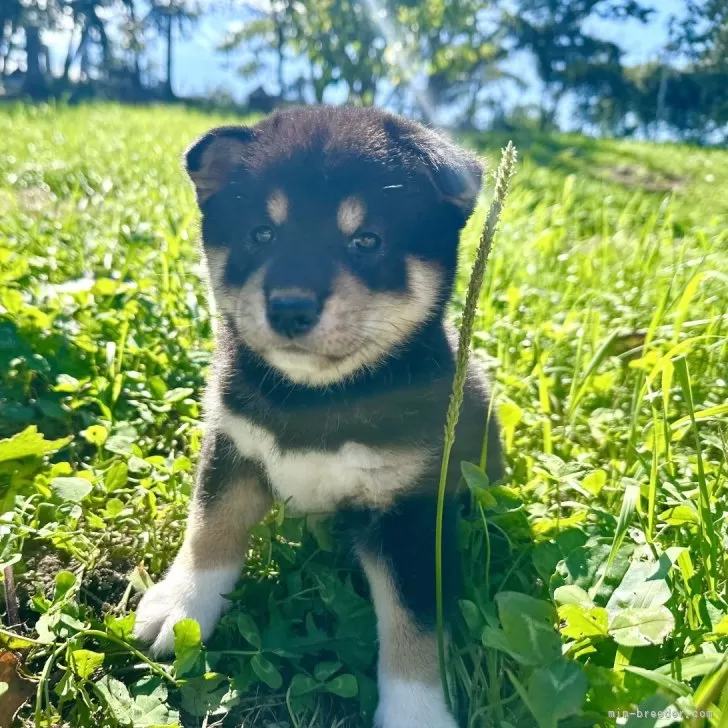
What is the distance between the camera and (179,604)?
1888 millimetres

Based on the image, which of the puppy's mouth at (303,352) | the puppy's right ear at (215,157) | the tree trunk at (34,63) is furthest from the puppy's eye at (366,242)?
the tree trunk at (34,63)

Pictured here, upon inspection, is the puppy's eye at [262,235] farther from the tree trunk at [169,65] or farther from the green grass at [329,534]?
the tree trunk at [169,65]

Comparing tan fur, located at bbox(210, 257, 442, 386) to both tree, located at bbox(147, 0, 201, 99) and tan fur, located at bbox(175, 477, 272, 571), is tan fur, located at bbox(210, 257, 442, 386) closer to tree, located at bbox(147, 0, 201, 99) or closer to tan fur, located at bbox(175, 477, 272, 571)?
tan fur, located at bbox(175, 477, 272, 571)

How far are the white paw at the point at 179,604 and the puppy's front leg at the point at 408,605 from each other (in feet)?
1.46

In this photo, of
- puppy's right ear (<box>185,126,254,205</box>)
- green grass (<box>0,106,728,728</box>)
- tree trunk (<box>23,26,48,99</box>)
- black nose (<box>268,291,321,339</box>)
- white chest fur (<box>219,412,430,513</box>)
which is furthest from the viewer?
tree trunk (<box>23,26,48,99</box>)

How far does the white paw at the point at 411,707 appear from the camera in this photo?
164cm

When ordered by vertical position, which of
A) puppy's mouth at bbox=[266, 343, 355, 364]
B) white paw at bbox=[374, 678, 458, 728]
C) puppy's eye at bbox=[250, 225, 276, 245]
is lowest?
white paw at bbox=[374, 678, 458, 728]

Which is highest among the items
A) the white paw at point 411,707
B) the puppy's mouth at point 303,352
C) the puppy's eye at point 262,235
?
the puppy's eye at point 262,235

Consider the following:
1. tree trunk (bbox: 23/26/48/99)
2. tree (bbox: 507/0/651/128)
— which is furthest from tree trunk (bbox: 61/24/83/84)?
tree (bbox: 507/0/651/128)

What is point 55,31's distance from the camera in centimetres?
3569

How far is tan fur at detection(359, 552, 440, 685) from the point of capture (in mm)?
1694

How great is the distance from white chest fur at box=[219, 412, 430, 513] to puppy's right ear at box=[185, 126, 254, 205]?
82cm

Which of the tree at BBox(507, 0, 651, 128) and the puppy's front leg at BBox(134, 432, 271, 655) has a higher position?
the tree at BBox(507, 0, 651, 128)

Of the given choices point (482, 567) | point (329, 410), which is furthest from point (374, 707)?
point (329, 410)
